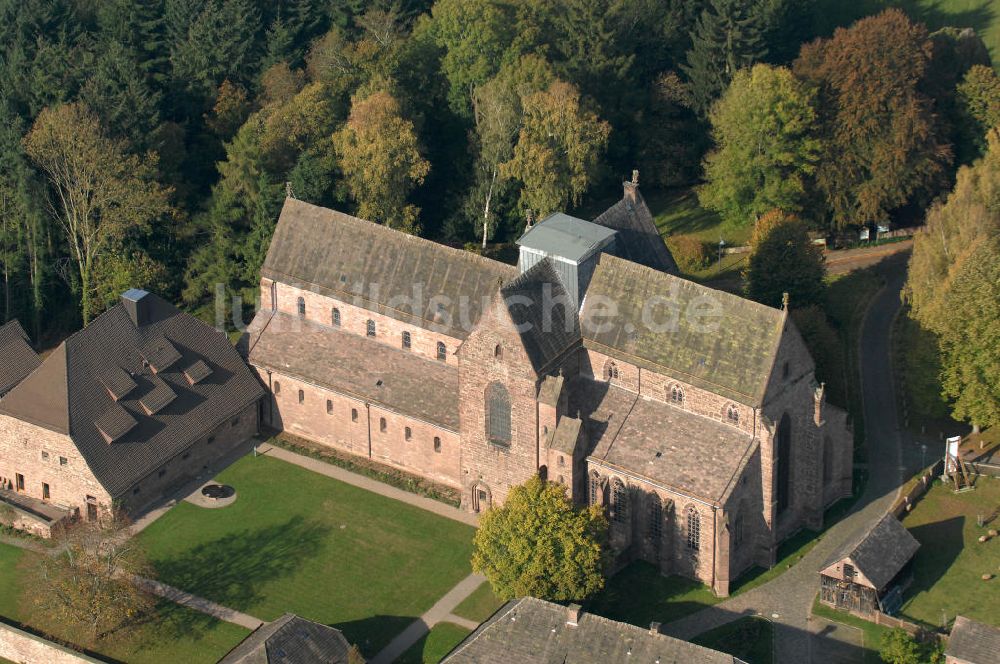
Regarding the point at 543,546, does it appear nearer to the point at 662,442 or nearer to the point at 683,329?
the point at 662,442

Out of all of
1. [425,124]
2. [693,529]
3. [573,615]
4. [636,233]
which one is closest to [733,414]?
[693,529]

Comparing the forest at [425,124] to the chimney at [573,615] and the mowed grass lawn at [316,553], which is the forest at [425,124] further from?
the chimney at [573,615]

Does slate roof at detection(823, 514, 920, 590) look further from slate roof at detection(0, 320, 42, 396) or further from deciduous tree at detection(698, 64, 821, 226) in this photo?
slate roof at detection(0, 320, 42, 396)

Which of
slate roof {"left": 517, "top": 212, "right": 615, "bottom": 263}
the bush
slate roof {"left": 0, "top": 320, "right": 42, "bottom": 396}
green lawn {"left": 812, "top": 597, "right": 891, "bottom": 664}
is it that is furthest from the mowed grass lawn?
the bush

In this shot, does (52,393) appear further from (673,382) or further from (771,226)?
(771,226)

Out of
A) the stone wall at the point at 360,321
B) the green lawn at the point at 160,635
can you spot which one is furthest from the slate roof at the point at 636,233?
the green lawn at the point at 160,635

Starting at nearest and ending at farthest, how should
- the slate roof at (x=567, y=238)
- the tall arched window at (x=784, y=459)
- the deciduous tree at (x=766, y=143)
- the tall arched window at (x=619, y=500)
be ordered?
1. the tall arched window at (x=619, y=500)
2. the tall arched window at (x=784, y=459)
3. the slate roof at (x=567, y=238)
4. the deciduous tree at (x=766, y=143)
